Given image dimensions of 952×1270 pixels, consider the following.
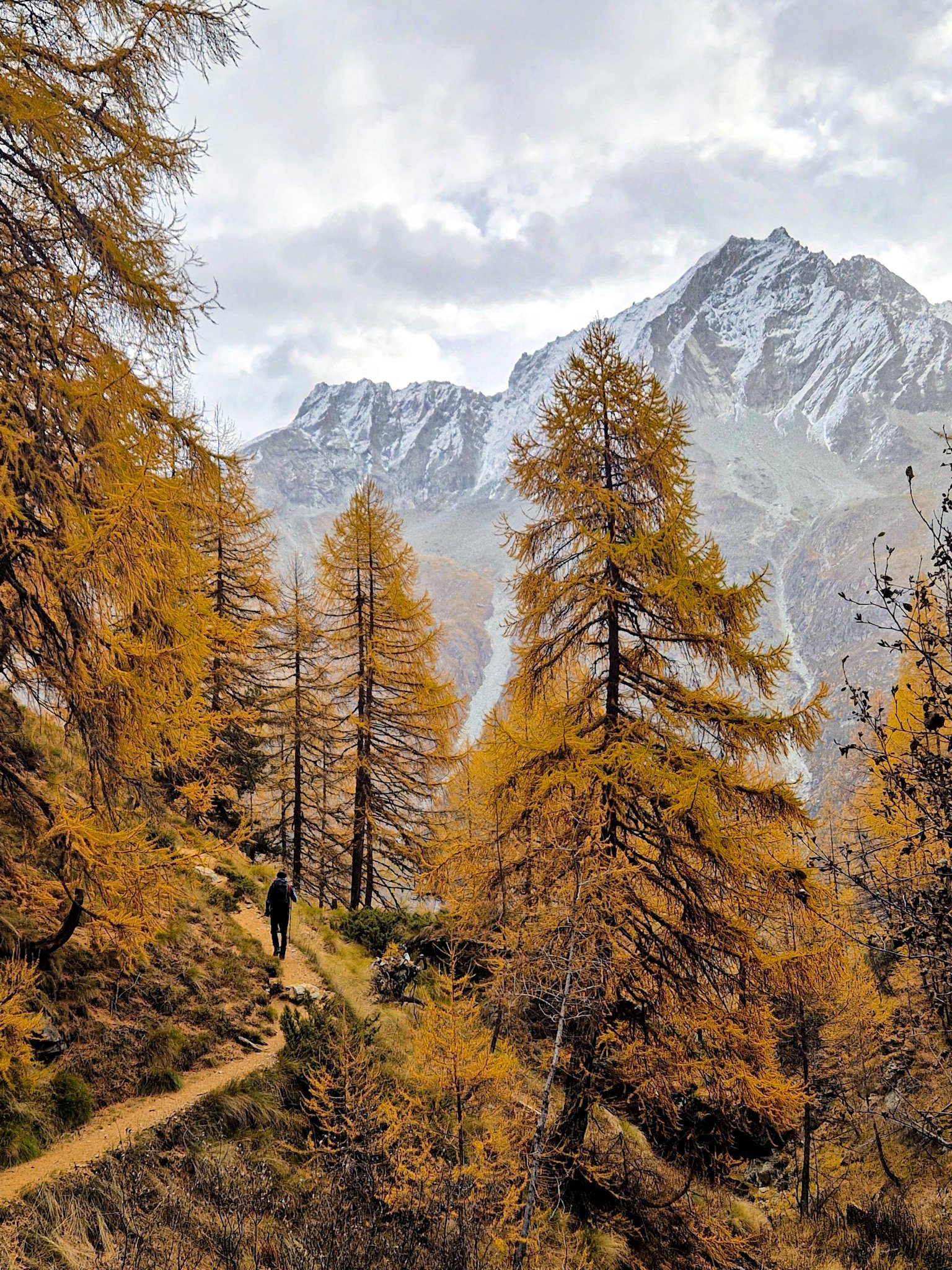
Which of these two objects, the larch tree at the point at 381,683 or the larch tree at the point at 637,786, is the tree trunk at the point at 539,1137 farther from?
the larch tree at the point at 381,683

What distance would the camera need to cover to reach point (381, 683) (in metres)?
16.1

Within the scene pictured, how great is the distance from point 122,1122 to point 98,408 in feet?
20.3

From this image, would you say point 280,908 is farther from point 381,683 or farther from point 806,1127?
point 806,1127

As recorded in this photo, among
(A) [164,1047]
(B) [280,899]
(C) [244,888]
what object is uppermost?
(B) [280,899]

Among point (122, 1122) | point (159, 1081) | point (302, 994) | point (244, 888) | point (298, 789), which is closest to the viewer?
point (122, 1122)

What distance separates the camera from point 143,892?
5430 mm

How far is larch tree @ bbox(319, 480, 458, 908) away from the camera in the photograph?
52.2 ft

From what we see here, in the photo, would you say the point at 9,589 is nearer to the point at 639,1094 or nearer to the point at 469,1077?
the point at 469,1077

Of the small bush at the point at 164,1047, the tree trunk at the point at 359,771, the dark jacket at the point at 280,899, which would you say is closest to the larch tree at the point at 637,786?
the small bush at the point at 164,1047

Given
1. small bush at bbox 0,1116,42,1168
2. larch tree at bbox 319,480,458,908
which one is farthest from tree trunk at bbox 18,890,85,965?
larch tree at bbox 319,480,458,908

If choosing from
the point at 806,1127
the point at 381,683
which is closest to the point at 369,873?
the point at 381,683

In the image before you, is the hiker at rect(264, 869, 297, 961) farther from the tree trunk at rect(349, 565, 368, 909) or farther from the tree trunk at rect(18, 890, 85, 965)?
the tree trunk at rect(349, 565, 368, 909)

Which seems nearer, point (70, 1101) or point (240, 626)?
point (70, 1101)

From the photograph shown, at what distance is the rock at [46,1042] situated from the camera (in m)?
5.92
